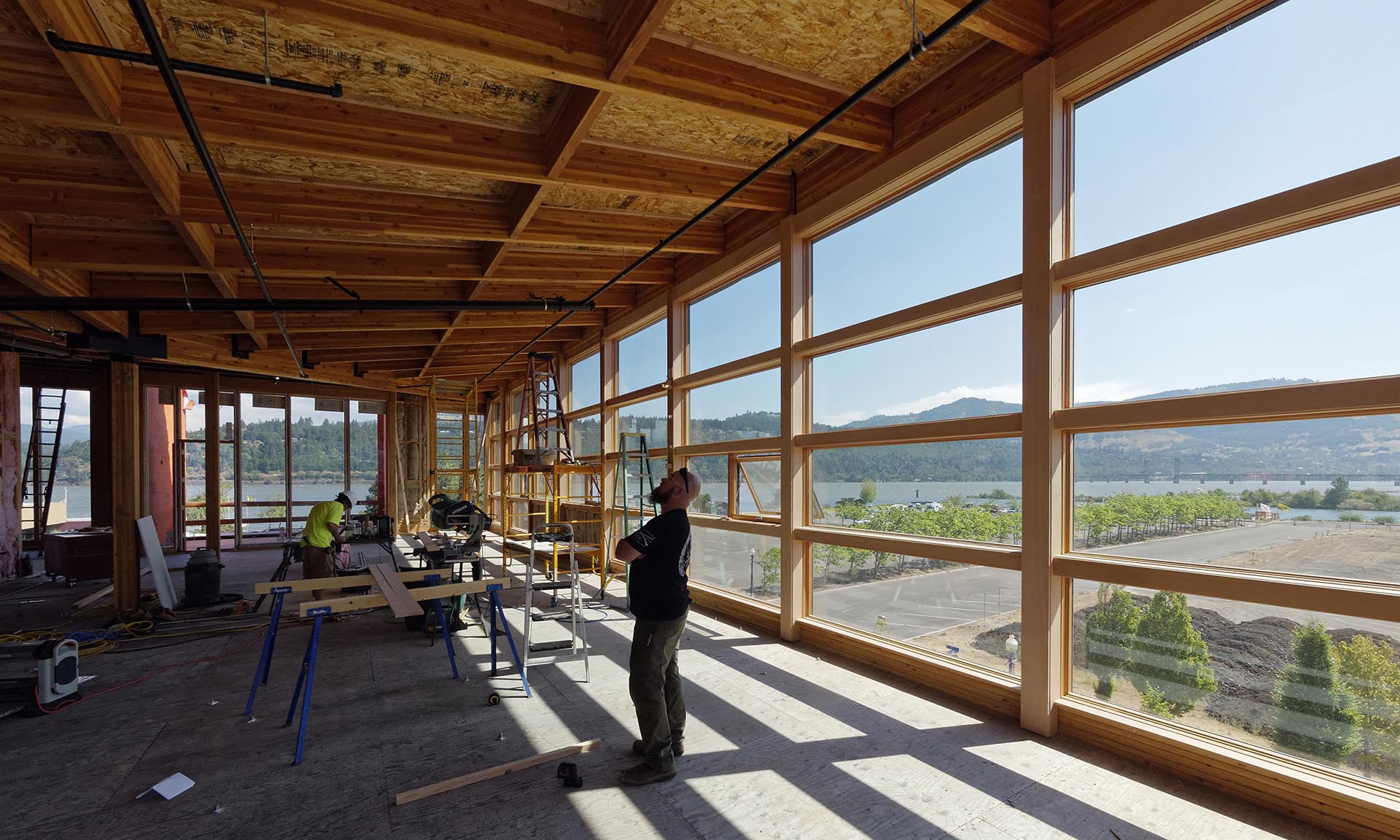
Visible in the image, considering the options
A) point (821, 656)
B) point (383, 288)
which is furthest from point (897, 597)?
point (383, 288)

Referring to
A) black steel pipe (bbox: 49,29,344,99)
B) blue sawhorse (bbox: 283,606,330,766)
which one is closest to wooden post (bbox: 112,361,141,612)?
blue sawhorse (bbox: 283,606,330,766)

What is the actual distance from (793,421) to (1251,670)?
397 cm

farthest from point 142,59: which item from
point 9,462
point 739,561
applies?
point 9,462

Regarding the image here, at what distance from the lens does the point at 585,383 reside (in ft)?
42.4

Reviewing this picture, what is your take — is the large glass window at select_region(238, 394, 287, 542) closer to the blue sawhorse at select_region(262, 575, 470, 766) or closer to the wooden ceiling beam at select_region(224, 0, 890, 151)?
the blue sawhorse at select_region(262, 575, 470, 766)

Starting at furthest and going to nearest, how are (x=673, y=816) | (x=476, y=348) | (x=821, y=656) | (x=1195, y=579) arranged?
(x=476, y=348), (x=821, y=656), (x=1195, y=579), (x=673, y=816)

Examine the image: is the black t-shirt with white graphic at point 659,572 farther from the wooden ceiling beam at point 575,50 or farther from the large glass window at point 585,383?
the large glass window at point 585,383

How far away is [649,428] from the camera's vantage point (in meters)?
10.1

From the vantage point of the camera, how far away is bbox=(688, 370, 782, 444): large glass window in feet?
23.5

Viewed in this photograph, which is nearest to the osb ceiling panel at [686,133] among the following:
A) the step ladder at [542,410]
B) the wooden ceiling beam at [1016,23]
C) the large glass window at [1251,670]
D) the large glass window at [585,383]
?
the wooden ceiling beam at [1016,23]

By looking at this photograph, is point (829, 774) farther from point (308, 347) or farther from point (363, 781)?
point (308, 347)

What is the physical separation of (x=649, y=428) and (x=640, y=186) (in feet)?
16.6

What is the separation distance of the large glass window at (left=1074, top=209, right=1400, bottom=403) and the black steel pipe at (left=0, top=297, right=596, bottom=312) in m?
6.30

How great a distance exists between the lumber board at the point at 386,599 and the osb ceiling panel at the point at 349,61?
3.52 meters
